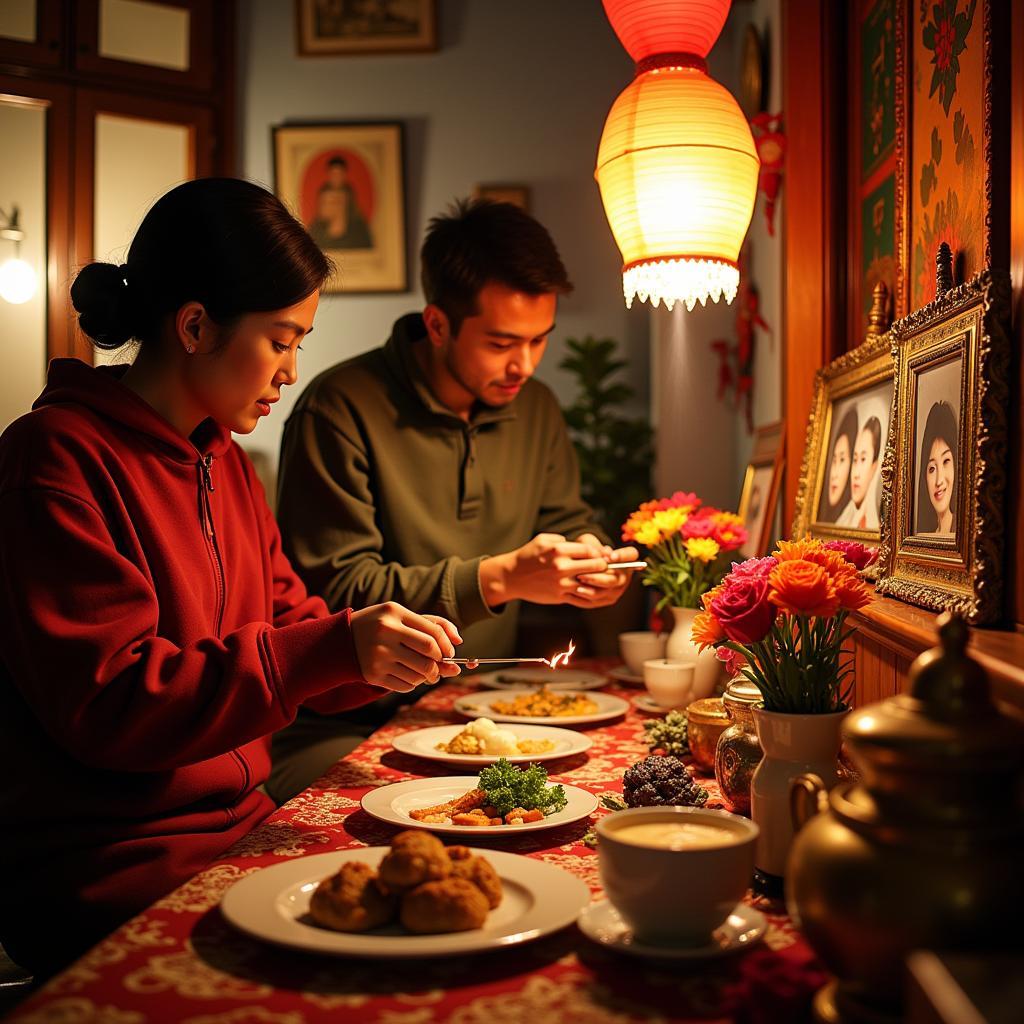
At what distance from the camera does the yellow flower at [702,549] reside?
185cm

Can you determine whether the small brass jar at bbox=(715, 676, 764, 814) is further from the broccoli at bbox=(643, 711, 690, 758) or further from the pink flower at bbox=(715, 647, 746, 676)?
the broccoli at bbox=(643, 711, 690, 758)

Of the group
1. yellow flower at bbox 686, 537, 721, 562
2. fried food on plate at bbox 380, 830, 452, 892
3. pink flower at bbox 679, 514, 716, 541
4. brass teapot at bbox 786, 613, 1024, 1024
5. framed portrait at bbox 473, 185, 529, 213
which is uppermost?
framed portrait at bbox 473, 185, 529, 213

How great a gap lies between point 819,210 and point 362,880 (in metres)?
1.80

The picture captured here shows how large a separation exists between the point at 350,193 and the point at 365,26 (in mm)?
657

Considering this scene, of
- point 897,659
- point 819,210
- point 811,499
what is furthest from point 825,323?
point 897,659

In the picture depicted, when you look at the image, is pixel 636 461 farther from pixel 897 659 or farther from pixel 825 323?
pixel 897 659

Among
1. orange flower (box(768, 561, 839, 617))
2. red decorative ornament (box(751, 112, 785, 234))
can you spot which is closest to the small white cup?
orange flower (box(768, 561, 839, 617))

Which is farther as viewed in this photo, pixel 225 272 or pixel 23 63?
pixel 23 63

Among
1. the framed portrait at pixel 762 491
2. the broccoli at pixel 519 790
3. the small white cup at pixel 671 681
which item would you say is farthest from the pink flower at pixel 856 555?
the framed portrait at pixel 762 491

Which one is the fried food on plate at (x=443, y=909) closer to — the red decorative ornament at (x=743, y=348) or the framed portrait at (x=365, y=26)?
the red decorative ornament at (x=743, y=348)

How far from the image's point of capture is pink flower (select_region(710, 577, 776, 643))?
103 cm

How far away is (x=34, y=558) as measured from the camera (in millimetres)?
1168

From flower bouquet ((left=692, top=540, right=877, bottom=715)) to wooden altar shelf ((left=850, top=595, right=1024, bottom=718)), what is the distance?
0.13 m

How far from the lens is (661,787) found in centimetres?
115
